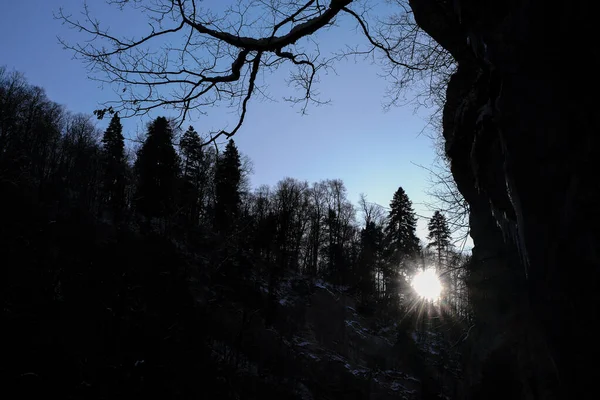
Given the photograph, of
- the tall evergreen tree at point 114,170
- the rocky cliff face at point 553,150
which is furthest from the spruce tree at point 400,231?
the rocky cliff face at point 553,150

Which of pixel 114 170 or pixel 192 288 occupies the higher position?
pixel 114 170

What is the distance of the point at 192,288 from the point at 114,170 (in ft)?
64.0

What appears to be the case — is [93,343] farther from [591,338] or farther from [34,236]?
[591,338]

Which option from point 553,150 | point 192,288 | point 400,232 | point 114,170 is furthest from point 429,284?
point 114,170

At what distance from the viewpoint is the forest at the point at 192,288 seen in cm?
1183

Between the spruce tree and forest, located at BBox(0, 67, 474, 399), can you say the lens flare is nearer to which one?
forest, located at BBox(0, 67, 474, 399)

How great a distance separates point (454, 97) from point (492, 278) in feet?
13.2

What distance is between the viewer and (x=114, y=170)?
35.0 m

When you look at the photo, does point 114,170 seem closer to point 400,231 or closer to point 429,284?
point 400,231

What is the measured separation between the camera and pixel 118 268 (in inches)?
721

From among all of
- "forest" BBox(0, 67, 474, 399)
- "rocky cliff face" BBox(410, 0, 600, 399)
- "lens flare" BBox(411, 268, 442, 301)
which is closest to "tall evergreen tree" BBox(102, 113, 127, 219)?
"forest" BBox(0, 67, 474, 399)

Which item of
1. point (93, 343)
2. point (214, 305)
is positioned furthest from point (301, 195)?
point (93, 343)

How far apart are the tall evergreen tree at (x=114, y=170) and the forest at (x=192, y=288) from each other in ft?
0.76

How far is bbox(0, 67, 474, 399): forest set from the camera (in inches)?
466
